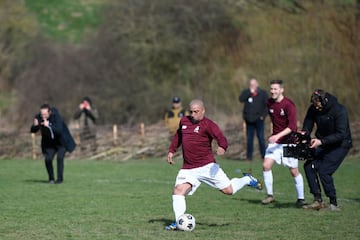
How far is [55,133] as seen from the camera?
19.2 metres

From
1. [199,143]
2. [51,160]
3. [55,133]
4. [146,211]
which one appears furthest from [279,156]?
[51,160]

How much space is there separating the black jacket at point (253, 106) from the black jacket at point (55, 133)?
20.9 feet

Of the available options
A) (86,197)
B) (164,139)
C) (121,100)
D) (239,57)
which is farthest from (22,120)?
(86,197)

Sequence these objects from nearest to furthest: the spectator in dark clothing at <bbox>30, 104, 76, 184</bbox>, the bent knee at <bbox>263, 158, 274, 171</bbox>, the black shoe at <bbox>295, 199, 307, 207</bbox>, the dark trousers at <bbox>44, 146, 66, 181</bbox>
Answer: the black shoe at <bbox>295, 199, 307, 207</bbox> → the bent knee at <bbox>263, 158, 274, 171</bbox> → the spectator in dark clothing at <bbox>30, 104, 76, 184</bbox> → the dark trousers at <bbox>44, 146, 66, 181</bbox>

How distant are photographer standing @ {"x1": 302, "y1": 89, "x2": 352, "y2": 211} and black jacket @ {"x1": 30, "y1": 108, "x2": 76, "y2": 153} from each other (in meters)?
6.75

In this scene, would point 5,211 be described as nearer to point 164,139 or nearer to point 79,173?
point 79,173

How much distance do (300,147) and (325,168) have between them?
0.56m

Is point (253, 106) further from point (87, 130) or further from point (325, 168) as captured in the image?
point (325, 168)

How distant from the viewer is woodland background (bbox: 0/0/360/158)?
31391 millimetres

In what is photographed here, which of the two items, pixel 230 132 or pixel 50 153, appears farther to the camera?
pixel 230 132

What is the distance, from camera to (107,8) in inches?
1612

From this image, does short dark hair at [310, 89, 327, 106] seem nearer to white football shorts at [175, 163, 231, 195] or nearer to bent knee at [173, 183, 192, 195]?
white football shorts at [175, 163, 231, 195]

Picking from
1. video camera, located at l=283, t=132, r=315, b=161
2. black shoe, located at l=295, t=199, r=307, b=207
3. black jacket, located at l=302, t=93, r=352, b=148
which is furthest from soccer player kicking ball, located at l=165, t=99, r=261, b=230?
black shoe, located at l=295, t=199, r=307, b=207

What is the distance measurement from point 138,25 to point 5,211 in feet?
87.3
